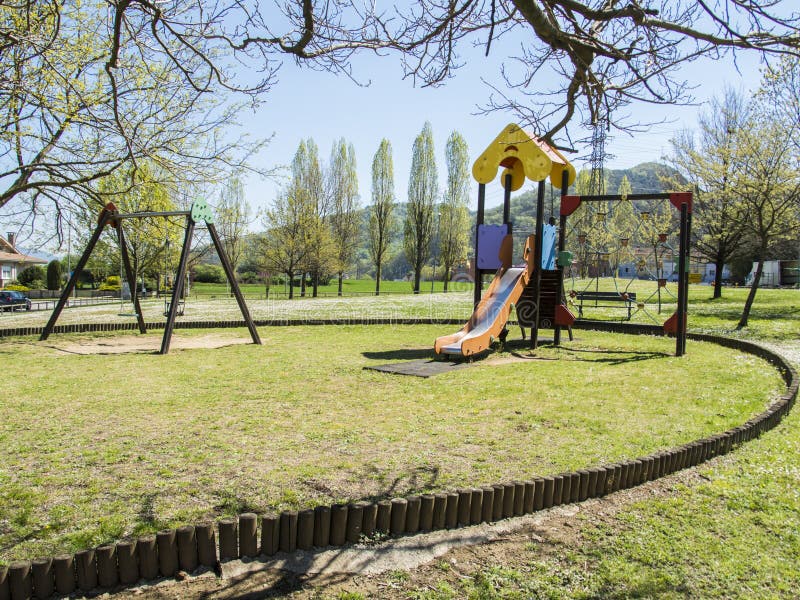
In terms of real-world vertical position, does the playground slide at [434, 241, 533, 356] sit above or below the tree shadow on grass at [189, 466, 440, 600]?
above

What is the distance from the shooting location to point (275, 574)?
3398 millimetres

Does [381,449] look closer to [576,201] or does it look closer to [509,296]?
[509,296]

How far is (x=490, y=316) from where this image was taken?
12.1 metres

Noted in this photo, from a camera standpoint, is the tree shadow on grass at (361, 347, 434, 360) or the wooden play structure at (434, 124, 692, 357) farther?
the wooden play structure at (434, 124, 692, 357)

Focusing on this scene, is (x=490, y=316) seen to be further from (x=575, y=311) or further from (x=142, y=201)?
(x=142, y=201)

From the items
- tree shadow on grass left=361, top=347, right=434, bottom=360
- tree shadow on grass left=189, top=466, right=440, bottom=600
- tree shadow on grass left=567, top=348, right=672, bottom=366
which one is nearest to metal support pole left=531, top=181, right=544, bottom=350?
tree shadow on grass left=567, top=348, right=672, bottom=366

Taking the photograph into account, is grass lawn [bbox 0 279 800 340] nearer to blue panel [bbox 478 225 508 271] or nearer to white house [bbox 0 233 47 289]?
blue panel [bbox 478 225 508 271]

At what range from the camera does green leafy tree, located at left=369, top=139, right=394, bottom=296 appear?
47312 millimetres

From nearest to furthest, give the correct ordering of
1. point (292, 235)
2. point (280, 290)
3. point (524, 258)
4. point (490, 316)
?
point (490, 316) < point (524, 258) < point (292, 235) < point (280, 290)

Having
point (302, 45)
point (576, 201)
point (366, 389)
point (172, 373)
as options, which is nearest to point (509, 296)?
point (576, 201)

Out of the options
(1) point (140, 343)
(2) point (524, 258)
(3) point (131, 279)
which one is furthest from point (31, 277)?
(2) point (524, 258)

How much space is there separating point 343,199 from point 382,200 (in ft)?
10.5

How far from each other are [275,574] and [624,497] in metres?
2.73

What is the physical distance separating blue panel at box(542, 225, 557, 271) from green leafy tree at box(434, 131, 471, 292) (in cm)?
3359
